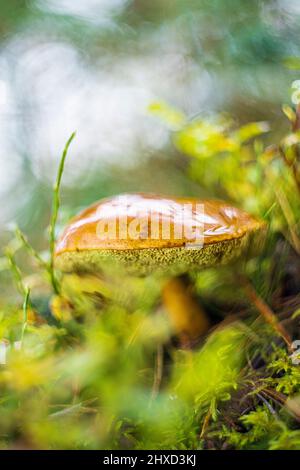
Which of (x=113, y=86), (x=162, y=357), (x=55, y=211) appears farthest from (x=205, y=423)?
(x=113, y=86)

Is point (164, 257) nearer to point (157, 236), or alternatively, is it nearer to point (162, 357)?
point (157, 236)

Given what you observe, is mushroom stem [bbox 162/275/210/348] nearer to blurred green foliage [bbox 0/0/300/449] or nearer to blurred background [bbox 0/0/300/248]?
blurred green foliage [bbox 0/0/300/449]

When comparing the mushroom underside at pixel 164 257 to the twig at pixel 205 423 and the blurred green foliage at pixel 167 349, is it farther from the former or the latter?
the twig at pixel 205 423

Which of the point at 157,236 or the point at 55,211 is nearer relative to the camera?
the point at 157,236

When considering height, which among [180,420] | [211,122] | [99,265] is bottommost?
[180,420]

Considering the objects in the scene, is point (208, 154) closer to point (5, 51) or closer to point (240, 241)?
point (240, 241)
